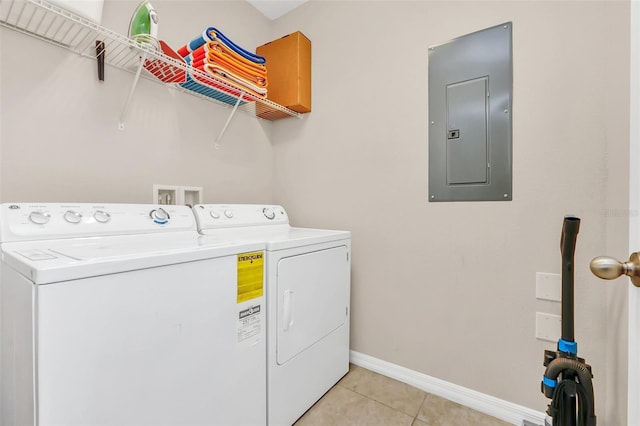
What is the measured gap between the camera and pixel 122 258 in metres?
0.82

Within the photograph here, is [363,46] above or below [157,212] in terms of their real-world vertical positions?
above

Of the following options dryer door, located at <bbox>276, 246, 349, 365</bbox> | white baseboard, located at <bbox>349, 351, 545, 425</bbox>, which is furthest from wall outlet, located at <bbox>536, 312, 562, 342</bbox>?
dryer door, located at <bbox>276, 246, 349, 365</bbox>

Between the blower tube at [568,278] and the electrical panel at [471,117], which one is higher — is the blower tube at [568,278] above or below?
below

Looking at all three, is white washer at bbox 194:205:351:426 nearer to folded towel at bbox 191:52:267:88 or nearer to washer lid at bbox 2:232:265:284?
washer lid at bbox 2:232:265:284

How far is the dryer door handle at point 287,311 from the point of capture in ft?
4.33

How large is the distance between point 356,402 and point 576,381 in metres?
1.06

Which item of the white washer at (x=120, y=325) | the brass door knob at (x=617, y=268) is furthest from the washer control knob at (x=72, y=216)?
the brass door knob at (x=617, y=268)

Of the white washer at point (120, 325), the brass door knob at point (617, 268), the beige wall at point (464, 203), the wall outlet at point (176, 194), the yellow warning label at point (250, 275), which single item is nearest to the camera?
the brass door knob at point (617, 268)

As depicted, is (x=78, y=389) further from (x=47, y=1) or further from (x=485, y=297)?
(x=485, y=297)

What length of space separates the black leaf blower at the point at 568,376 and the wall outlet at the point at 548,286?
50 cm

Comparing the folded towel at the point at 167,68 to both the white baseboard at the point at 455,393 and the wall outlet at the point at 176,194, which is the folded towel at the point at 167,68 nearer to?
the wall outlet at the point at 176,194

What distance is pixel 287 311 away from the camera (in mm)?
1328

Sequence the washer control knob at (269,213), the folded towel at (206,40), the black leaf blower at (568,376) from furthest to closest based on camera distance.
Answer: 1. the washer control knob at (269,213)
2. the folded towel at (206,40)
3. the black leaf blower at (568,376)

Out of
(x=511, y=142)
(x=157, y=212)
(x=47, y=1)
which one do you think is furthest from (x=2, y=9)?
(x=511, y=142)
